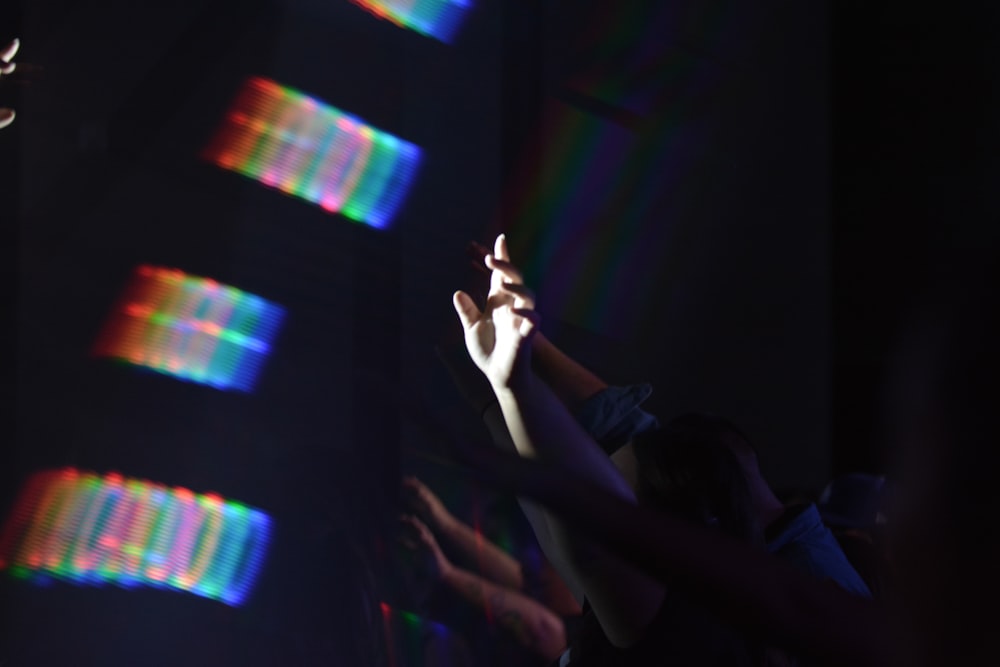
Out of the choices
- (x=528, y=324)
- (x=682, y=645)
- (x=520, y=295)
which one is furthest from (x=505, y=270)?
(x=682, y=645)

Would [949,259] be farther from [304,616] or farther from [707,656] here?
[304,616]

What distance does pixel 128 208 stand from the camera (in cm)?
180

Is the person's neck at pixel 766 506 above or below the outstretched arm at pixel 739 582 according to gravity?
below

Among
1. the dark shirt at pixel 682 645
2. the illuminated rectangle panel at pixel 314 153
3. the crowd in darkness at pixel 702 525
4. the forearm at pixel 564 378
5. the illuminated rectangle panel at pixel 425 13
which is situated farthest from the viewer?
the illuminated rectangle panel at pixel 425 13

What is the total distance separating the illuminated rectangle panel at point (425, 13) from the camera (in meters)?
2.10

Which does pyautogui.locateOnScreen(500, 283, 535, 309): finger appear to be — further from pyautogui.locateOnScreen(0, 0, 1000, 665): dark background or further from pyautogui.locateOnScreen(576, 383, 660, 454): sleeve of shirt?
pyautogui.locateOnScreen(576, 383, 660, 454): sleeve of shirt

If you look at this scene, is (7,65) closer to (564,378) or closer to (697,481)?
(564,378)

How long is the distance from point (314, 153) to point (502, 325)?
1.03 m

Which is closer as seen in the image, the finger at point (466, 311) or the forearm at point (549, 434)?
the forearm at point (549, 434)

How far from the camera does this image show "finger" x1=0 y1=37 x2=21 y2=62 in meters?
1.66

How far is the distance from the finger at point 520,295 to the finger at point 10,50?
1036 millimetres

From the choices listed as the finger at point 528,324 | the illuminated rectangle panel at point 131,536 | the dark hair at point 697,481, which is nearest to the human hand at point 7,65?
the illuminated rectangle panel at point 131,536

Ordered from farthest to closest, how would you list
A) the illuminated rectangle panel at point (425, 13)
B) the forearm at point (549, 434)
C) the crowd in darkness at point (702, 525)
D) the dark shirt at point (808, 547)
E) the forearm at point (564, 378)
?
the illuminated rectangle panel at point (425, 13)
the forearm at point (564, 378)
the dark shirt at point (808, 547)
the forearm at point (549, 434)
the crowd in darkness at point (702, 525)

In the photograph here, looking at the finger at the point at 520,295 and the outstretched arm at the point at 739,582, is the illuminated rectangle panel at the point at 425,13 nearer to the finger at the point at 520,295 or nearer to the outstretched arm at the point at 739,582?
the finger at the point at 520,295
